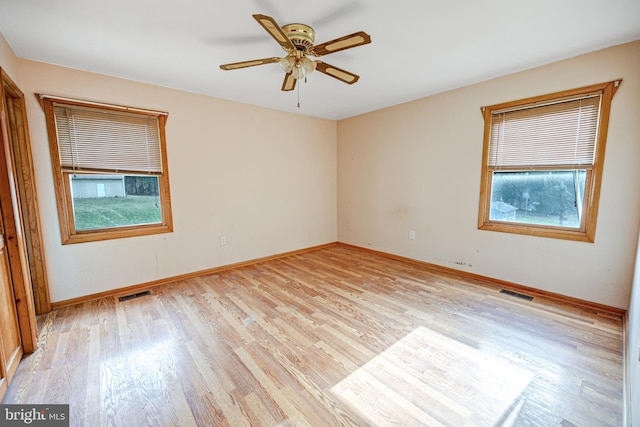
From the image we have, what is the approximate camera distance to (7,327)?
66.4 inches

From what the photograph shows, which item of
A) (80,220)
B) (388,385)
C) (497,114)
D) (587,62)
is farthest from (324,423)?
(587,62)

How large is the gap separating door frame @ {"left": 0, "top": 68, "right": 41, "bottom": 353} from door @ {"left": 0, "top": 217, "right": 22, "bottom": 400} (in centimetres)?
4

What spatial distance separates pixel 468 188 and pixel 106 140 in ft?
13.7

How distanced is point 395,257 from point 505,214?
1584mm

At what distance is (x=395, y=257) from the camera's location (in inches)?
161

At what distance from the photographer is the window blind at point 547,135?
244 cm

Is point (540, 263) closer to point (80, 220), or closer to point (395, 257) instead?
point (395, 257)

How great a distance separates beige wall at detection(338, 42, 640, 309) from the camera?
2271mm

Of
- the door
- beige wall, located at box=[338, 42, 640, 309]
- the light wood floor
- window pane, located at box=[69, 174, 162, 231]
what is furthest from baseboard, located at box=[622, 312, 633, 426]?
window pane, located at box=[69, 174, 162, 231]

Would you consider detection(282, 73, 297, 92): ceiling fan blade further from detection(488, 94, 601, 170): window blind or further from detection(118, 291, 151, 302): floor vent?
detection(118, 291, 151, 302): floor vent

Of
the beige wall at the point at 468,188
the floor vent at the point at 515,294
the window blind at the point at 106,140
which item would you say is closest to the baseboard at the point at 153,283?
the window blind at the point at 106,140

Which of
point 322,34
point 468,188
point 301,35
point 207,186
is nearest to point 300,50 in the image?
point 301,35

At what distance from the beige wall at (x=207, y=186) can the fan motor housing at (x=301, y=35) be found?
1926 mm

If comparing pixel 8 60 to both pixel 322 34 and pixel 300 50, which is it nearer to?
pixel 300 50
